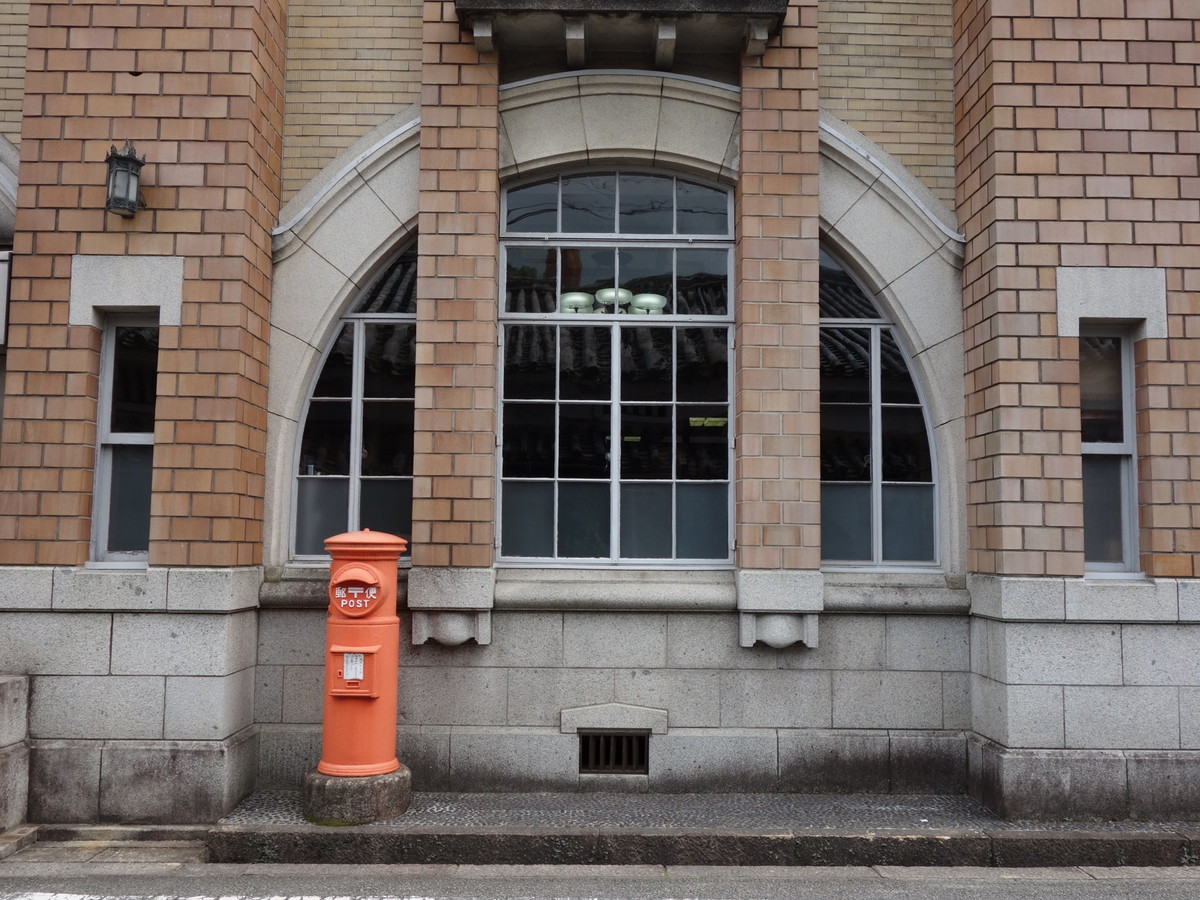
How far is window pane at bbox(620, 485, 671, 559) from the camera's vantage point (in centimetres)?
703

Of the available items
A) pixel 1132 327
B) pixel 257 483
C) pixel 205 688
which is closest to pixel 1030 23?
pixel 1132 327

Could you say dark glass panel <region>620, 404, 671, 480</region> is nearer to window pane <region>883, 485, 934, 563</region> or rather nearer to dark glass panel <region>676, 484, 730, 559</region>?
dark glass panel <region>676, 484, 730, 559</region>

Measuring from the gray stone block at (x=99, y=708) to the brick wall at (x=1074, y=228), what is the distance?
592cm

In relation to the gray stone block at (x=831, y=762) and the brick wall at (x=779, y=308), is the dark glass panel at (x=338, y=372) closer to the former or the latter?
the brick wall at (x=779, y=308)

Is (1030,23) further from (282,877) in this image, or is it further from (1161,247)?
(282,877)

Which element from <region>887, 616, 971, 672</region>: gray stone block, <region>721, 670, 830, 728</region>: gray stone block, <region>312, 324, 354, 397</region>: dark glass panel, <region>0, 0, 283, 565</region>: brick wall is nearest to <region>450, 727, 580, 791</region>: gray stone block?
<region>721, 670, 830, 728</region>: gray stone block

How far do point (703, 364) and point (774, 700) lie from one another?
102 inches

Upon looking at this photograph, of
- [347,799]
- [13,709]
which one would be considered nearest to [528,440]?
[347,799]

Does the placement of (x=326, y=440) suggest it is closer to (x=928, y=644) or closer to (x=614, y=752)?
(x=614, y=752)

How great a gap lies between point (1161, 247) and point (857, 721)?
4.01 meters

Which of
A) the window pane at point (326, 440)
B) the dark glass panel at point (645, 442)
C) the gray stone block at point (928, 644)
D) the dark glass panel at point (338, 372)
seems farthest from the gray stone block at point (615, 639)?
the dark glass panel at point (338, 372)

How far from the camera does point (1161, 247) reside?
6.43 meters

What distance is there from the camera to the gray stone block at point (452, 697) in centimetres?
661

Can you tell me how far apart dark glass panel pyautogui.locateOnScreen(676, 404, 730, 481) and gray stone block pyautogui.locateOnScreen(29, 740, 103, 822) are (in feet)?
15.1
